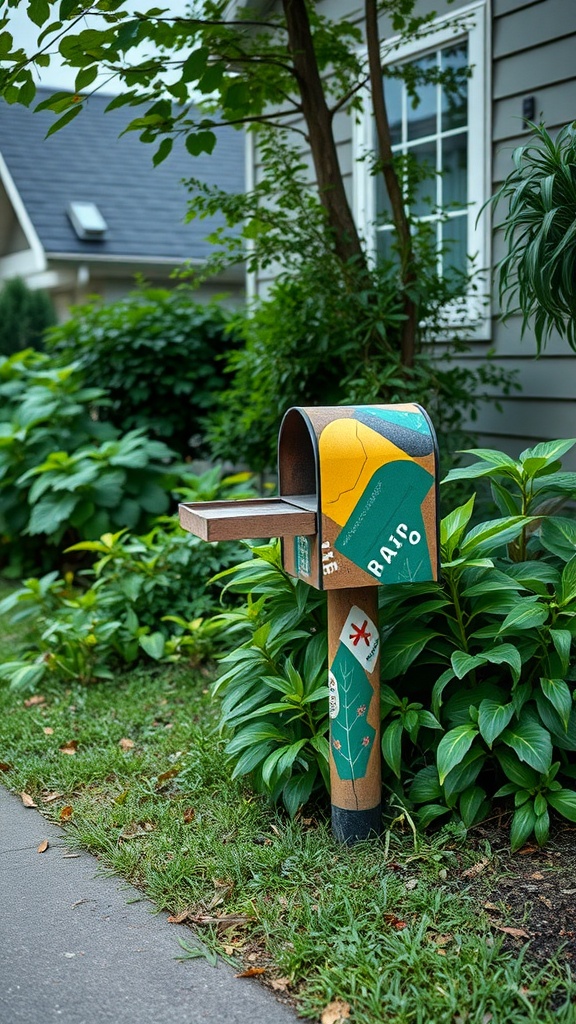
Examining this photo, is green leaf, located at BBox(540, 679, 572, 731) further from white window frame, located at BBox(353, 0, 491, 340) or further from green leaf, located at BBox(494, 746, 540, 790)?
white window frame, located at BBox(353, 0, 491, 340)

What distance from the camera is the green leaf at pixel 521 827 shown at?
2926 millimetres

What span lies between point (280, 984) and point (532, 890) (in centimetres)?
77

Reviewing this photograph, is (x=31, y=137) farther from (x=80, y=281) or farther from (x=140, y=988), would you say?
(x=140, y=988)

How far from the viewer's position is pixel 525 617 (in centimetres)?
298

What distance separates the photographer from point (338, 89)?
6.62m

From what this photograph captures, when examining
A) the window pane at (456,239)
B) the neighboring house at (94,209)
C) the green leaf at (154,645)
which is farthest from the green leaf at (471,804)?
the neighboring house at (94,209)

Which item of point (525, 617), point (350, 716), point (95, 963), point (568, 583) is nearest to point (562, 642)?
point (525, 617)

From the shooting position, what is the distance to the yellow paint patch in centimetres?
282

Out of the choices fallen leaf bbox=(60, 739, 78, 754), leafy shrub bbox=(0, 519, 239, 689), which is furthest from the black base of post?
leafy shrub bbox=(0, 519, 239, 689)

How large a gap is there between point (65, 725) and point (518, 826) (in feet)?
7.22

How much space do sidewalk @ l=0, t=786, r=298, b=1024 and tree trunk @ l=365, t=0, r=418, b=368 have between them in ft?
10.1

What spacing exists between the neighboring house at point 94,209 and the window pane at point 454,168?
615cm

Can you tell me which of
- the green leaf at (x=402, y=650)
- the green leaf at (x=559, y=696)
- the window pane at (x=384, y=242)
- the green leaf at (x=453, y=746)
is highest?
the window pane at (x=384, y=242)

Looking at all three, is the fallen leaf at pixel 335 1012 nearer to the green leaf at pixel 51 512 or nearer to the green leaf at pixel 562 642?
the green leaf at pixel 562 642
